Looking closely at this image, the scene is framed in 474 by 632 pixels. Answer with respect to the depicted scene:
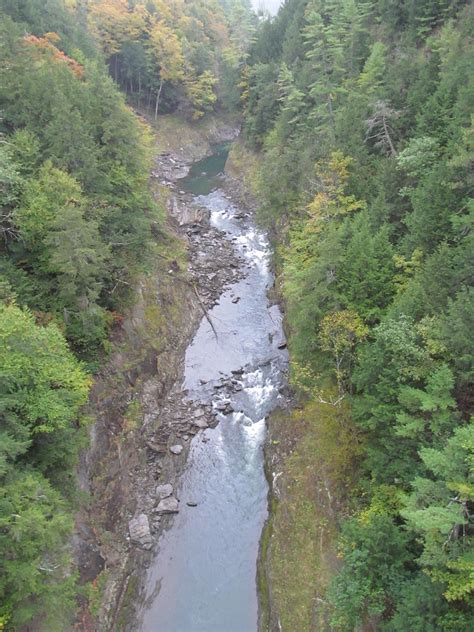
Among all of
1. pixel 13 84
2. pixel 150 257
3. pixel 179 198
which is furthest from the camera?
pixel 179 198

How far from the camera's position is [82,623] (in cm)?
1800

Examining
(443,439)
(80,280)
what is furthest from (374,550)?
(80,280)

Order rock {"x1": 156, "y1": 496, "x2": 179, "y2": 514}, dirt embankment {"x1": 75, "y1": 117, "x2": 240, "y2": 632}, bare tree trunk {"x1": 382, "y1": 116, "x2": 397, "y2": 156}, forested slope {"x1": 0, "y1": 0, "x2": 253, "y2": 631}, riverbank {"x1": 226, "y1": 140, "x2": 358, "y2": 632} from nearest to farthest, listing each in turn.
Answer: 1. forested slope {"x1": 0, "y1": 0, "x2": 253, "y2": 631}
2. riverbank {"x1": 226, "y1": 140, "x2": 358, "y2": 632}
3. dirt embankment {"x1": 75, "y1": 117, "x2": 240, "y2": 632}
4. rock {"x1": 156, "y1": 496, "x2": 179, "y2": 514}
5. bare tree trunk {"x1": 382, "y1": 116, "x2": 397, "y2": 156}

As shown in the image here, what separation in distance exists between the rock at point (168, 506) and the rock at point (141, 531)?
0.89 metres

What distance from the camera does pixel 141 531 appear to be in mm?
22641

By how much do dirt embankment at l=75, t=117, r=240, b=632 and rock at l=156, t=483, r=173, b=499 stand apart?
1.01 feet

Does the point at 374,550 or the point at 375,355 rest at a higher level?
the point at 375,355

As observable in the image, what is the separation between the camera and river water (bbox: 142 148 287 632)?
66.6ft

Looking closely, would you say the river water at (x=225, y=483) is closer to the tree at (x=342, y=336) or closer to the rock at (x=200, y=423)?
the rock at (x=200, y=423)

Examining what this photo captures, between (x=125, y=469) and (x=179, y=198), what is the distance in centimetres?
4219

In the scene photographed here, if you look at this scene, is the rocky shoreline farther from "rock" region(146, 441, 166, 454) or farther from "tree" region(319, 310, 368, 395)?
"tree" region(319, 310, 368, 395)

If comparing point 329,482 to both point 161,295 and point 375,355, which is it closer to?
point 375,355

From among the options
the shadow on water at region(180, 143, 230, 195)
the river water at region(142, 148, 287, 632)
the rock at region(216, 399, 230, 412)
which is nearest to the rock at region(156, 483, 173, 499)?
the river water at region(142, 148, 287, 632)

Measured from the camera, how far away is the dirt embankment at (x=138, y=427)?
66.9 ft
